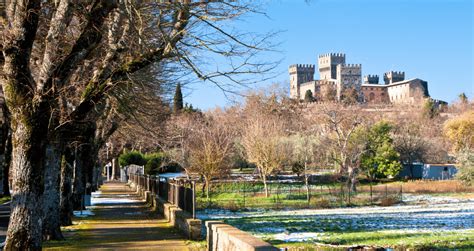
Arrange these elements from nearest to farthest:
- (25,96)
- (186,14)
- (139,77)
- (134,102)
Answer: (25,96) → (186,14) → (139,77) → (134,102)

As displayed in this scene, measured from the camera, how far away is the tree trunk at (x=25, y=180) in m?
9.97

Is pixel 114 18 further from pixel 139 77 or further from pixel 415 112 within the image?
pixel 415 112

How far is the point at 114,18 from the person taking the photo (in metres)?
13.3

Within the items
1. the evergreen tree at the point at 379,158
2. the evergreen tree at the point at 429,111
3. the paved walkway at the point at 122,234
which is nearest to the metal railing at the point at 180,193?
the paved walkway at the point at 122,234

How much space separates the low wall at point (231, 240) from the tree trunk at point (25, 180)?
3139 millimetres

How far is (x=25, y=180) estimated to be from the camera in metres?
9.97

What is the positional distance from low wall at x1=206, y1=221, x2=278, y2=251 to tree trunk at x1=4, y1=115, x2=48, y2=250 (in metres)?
3.14

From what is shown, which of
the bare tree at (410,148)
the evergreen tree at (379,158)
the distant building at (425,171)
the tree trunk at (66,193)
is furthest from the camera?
the bare tree at (410,148)

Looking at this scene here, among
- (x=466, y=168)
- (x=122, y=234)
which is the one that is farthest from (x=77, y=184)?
(x=466, y=168)

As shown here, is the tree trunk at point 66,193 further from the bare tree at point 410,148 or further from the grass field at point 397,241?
the bare tree at point 410,148

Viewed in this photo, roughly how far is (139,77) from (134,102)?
2734mm

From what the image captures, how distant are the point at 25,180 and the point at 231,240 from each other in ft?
12.5

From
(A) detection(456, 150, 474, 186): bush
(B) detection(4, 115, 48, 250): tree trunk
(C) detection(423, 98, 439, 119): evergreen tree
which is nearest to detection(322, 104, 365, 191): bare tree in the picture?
(A) detection(456, 150, 474, 186): bush

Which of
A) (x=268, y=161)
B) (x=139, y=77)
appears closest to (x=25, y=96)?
(x=139, y=77)
